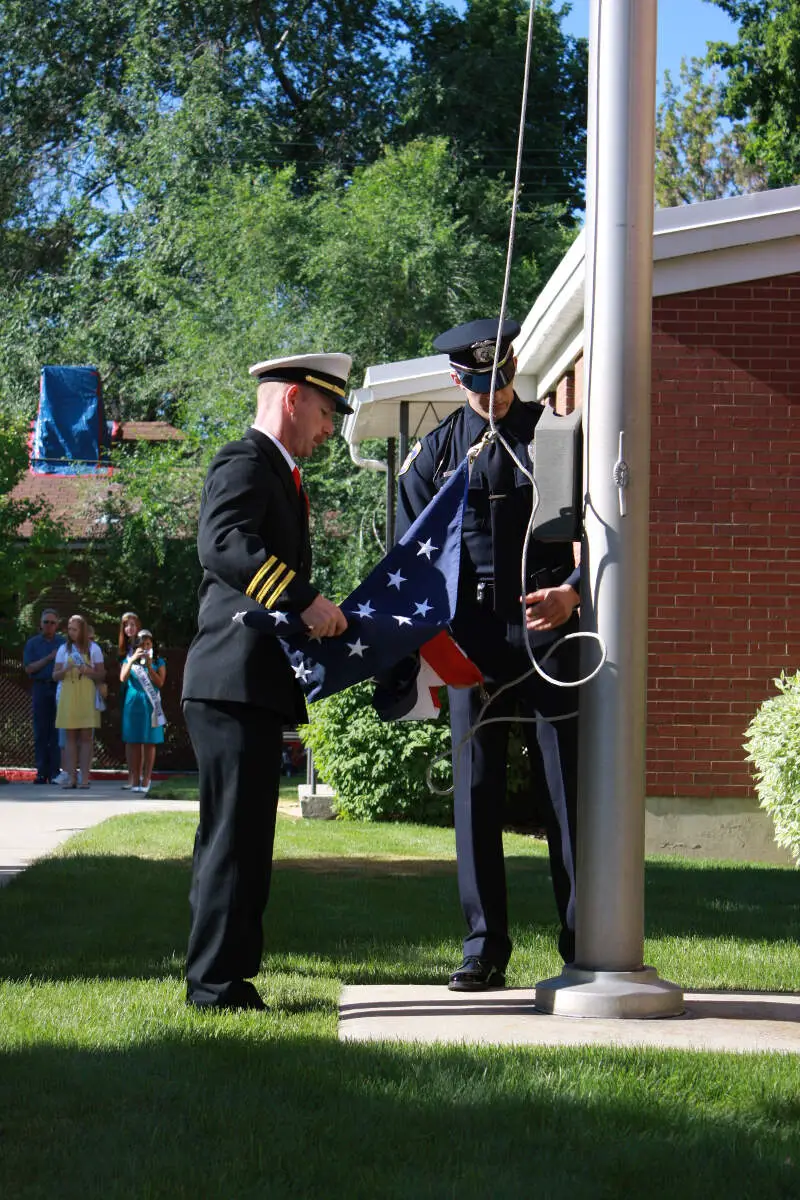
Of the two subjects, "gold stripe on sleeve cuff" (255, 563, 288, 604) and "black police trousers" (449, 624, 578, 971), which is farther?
"black police trousers" (449, 624, 578, 971)

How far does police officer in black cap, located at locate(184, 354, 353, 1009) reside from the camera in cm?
487

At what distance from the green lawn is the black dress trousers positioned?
0.17 m

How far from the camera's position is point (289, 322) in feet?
89.0

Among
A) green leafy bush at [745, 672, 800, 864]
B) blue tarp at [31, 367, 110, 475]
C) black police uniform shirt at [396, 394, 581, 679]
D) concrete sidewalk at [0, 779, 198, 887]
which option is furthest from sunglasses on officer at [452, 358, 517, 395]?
blue tarp at [31, 367, 110, 475]

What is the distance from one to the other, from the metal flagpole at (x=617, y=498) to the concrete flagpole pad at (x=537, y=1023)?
155 millimetres

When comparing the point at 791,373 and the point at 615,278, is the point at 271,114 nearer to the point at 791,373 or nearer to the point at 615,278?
the point at 791,373

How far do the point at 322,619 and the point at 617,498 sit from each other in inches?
39.1

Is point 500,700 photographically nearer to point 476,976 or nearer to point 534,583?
point 534,583

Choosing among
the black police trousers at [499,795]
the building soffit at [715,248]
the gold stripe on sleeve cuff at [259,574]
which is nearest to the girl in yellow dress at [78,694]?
the building soffit at [715,248]

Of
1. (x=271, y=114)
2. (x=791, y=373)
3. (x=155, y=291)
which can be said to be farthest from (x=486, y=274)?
(x=791, y=373)

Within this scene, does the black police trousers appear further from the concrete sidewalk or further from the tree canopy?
the tree canopy

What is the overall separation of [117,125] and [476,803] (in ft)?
110

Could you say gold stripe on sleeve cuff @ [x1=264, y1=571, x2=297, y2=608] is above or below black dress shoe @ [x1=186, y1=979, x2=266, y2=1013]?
above

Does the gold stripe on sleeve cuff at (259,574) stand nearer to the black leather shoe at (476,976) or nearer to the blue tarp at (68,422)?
the black leather shoe at (476,976)
